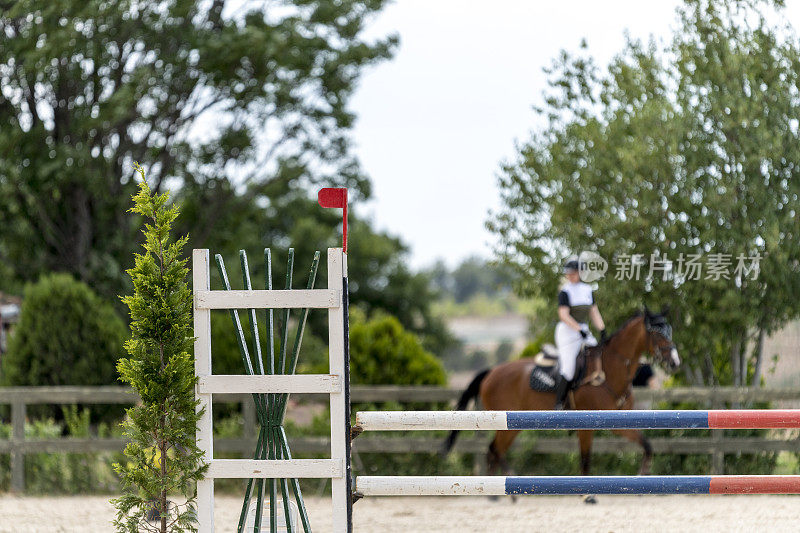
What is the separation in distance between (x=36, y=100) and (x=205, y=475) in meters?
14.9

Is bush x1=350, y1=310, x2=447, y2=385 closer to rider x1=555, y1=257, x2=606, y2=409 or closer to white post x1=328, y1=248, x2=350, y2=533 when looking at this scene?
rider x1=555, y1=257, x2=606, y2=409

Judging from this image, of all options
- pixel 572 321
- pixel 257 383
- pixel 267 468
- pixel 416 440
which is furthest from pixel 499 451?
pixel 257 383

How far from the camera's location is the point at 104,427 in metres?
11.0

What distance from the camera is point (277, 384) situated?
5.07m

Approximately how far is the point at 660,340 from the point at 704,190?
81.1 inches

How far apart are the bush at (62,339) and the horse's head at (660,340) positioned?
6.94 meters

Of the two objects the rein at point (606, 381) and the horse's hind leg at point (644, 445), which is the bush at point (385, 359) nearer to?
the rein at point (606, 381)

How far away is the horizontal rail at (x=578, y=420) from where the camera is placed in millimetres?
5055

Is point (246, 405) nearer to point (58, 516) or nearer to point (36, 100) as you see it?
point (58, 516)

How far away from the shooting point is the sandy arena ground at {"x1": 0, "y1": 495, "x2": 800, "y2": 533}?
7590 millimetres

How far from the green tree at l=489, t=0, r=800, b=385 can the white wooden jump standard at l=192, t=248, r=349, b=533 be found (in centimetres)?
583

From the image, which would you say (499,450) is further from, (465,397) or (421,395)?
(421,395)

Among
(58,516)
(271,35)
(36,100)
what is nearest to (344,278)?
(58,516)

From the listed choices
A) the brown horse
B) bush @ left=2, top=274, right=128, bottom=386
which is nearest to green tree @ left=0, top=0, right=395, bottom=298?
bush @ left=2, top=274, right=128, bottom=386
